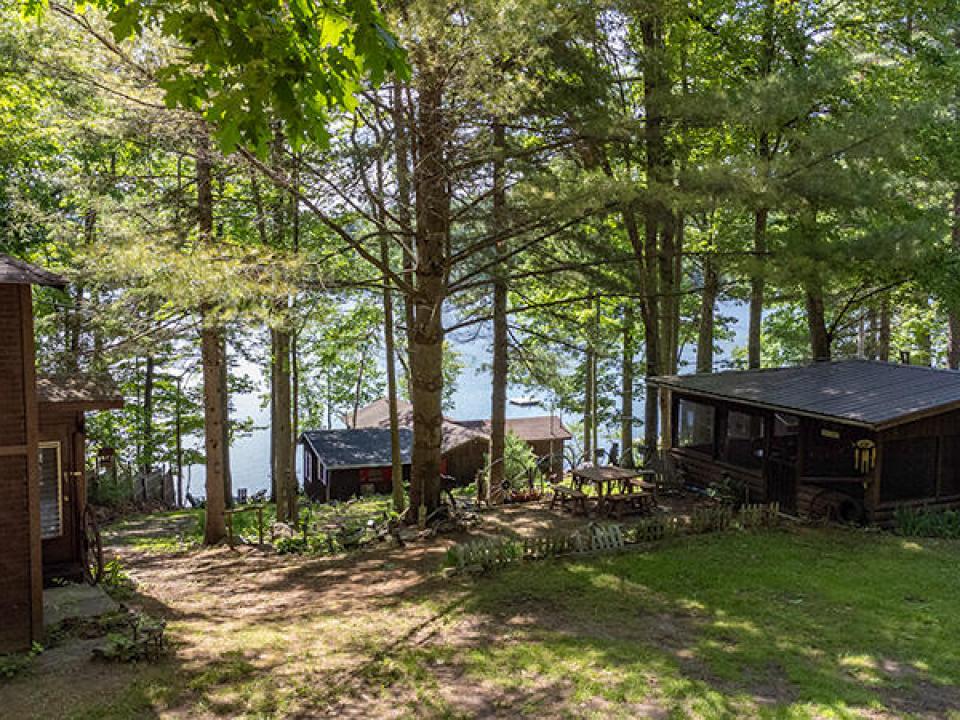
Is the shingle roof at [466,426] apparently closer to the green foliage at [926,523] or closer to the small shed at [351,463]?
the small shed at [351,463]

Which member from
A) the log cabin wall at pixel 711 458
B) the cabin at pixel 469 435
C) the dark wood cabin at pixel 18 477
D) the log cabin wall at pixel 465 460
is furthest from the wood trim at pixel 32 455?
the log cabin wall at pixel 465 460

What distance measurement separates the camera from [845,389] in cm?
1430

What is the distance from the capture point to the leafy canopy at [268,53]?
3.53m

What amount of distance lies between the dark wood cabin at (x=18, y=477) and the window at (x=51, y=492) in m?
2.38

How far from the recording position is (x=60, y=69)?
10242mm

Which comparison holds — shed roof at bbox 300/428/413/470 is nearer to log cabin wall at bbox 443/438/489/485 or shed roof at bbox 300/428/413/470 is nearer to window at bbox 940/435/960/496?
log cabin wall at bbox 443/438/489/485

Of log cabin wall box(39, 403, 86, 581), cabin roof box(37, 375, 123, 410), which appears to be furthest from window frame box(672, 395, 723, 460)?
log cabin wall box(39, 403, 86, 581)

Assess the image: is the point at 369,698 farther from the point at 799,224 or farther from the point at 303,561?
the point at 799,224

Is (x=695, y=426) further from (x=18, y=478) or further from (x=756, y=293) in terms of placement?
(x=18, y=478)

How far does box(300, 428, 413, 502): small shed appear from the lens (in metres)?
28.3

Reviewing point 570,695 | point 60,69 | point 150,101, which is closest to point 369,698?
point 570,695

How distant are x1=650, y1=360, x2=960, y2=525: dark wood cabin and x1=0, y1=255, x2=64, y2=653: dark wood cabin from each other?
1180 cm

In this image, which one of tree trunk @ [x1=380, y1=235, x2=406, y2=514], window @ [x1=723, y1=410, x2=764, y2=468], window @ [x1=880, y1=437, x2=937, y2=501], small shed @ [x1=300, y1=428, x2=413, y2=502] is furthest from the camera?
small shed @ [x1=300, y1=428, x2=413, y2=502]

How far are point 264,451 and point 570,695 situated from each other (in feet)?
183
